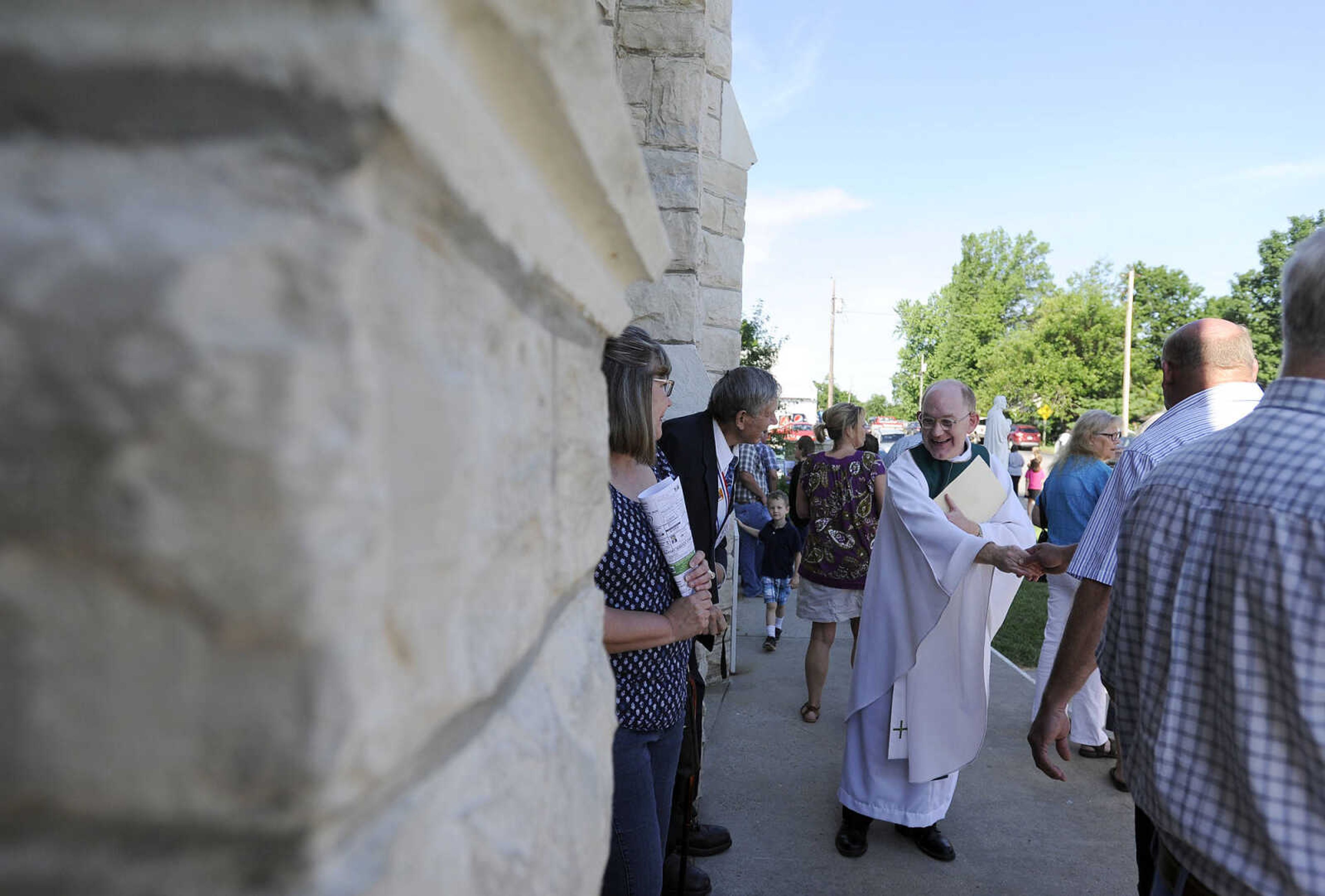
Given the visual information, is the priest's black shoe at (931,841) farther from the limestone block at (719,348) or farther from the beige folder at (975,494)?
the limestone block at (719,348)

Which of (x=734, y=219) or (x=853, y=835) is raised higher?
(x=734, y=219)

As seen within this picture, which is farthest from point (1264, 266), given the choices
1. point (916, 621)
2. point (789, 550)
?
point (916, 621)

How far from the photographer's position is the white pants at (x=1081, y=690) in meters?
4.39

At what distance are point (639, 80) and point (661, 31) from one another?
0.90 feet

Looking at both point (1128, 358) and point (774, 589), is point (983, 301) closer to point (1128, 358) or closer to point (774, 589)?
point (1128, 358)

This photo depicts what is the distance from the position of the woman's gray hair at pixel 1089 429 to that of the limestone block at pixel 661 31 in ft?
10.3

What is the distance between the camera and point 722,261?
4844 mm

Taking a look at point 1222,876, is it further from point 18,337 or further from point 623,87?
point 623,87

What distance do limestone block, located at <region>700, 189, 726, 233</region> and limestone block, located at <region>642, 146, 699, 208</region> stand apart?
508 millimetres

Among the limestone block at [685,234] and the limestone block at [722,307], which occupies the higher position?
the limestone block at [685,234]

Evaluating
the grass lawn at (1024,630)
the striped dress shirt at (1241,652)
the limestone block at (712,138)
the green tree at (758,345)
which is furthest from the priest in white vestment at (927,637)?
the green tree at (758,345)

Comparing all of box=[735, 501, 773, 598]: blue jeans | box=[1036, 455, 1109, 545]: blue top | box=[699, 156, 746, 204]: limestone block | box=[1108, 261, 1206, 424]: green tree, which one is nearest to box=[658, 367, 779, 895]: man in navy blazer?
box=[699, 156, 746, 204]: limestone block

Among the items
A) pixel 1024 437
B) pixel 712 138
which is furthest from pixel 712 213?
pixel 1024 437

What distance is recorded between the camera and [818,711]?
487 cm
